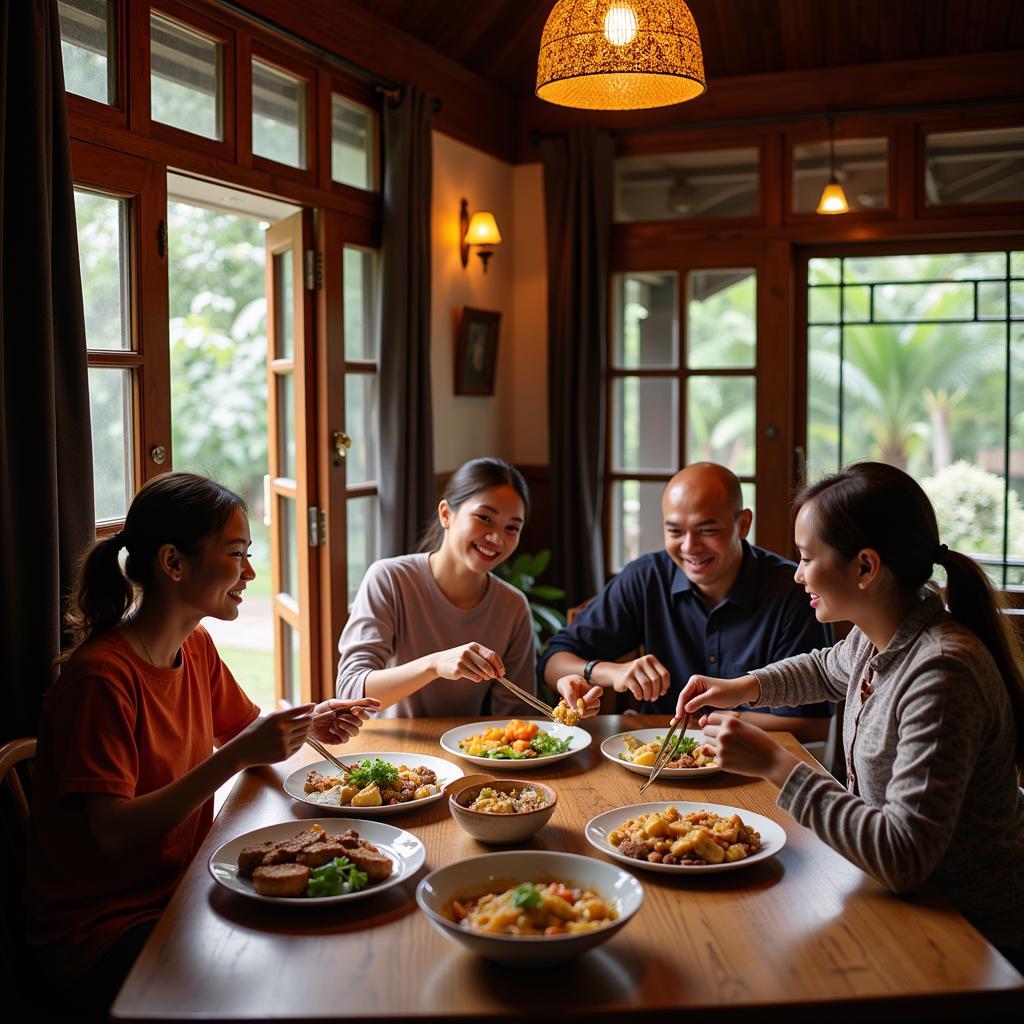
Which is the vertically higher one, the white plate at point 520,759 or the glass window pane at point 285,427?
the glass window pane at point 285,427

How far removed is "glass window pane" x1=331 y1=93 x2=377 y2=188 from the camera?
4211 millimetres

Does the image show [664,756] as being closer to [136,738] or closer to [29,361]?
[136,738]

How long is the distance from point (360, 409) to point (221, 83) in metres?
1.33

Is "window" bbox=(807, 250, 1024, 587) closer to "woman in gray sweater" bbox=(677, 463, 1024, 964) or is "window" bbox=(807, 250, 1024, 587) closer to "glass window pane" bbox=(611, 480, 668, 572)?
"glass window pane" bbox=(611, 480, 668, 572)

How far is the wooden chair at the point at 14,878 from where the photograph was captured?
6.51 ft

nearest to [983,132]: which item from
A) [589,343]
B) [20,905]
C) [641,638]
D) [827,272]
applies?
[827,272]

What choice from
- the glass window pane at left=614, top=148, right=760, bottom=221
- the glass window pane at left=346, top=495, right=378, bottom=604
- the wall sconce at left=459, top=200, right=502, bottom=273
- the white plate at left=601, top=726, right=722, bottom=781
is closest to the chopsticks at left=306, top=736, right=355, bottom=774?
the white plate at left=601, top=726, right=722, bottom=781

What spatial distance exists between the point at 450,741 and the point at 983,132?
392 cm

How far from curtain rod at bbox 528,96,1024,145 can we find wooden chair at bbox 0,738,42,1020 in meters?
3.93

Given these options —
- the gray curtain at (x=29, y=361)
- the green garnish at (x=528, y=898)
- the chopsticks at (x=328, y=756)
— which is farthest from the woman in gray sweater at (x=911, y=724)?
the gray curtain at (x=29, y=361)

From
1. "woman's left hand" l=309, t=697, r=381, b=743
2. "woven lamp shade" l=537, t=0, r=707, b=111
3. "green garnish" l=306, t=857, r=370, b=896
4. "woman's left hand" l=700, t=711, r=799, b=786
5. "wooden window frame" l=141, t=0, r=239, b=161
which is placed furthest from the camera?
"wooden window frame" l=141, t=0, r=239, b=161

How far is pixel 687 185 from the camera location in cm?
525

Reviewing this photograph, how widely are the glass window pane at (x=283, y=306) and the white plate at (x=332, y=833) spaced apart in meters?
2.63

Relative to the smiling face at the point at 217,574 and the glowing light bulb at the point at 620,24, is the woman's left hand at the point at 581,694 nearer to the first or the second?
the smiling face at the point at 217,574
